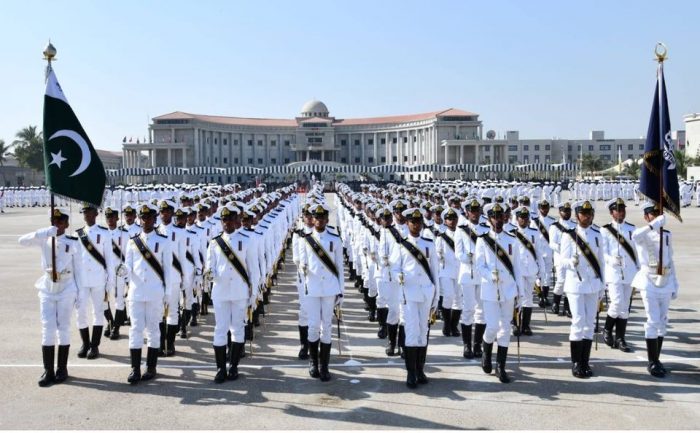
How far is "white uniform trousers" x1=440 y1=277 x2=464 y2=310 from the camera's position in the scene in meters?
9.33

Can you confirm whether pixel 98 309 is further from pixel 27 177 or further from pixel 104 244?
pixel 27 177

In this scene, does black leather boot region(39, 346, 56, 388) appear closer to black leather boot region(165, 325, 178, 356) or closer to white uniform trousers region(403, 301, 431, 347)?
black leather boot region(165, 325, 178, 356)

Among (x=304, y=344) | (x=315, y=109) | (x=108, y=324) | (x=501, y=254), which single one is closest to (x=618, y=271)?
(x=501, y=254)

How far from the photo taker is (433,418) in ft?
19.4

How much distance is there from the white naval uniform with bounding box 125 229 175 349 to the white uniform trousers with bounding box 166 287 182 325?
1.92ft

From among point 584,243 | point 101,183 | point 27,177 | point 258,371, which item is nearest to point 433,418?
point 258,371

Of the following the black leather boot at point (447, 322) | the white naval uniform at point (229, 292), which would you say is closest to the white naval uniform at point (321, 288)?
the white naval uniform at point (229, 292)

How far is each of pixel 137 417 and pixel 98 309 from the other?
2.94m

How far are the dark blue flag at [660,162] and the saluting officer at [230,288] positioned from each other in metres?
5.30

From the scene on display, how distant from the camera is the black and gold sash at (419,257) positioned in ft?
23.3

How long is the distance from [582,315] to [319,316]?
3135 mm

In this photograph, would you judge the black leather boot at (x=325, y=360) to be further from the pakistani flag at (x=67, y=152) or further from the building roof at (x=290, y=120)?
the building roof at (x=290, y=120)

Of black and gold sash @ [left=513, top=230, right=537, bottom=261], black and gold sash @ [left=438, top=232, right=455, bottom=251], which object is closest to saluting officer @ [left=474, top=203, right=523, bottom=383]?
black and gold sash @ [left=438, top=232, right=455, bottom=251]

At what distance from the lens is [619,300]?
8.51m
